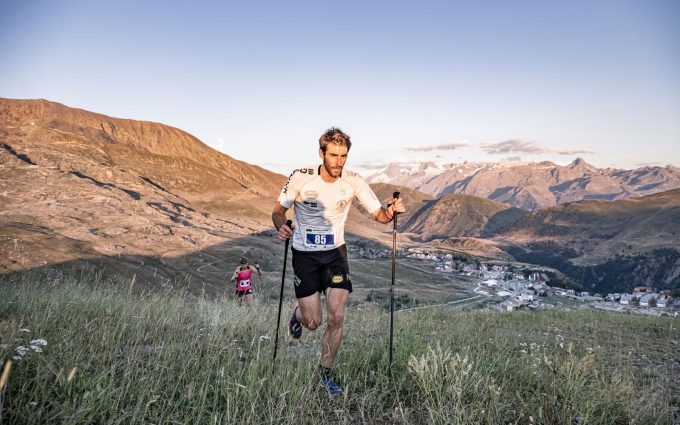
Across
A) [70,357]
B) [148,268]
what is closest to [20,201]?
[148,268]

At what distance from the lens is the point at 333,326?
17.9ft

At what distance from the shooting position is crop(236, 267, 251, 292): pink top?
1866cm

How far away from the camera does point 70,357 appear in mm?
4402

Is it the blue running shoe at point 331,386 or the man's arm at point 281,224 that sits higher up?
the man's arm at point 281,224

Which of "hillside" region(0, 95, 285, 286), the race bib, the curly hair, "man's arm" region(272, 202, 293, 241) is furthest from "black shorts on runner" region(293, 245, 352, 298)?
"hillside" region(0, 95, 285, 286)

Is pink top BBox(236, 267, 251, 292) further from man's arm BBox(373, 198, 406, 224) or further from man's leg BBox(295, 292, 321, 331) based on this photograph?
man's arm BBox(373, 198, 406, 224)

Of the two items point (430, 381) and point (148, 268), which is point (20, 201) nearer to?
point (148, 268)

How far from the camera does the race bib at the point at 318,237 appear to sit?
233 inches

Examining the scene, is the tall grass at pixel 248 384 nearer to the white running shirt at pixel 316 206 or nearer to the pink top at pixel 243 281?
the white running shirt at pixel 316 206

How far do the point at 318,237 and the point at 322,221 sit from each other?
245 mm

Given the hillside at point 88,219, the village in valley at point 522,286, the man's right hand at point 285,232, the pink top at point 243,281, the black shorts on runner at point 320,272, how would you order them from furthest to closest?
1. the village in valley at point 522,286
2. the hillside at point 88,219
3. the pink top at point 243,281
4. the black shorts on runner at point 320,272
5. the man's right hand at point 285,232

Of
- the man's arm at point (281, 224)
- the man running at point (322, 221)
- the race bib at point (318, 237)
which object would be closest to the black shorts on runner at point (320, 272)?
the man running at point (322, 221)

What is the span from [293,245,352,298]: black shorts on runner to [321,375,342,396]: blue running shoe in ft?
4.17

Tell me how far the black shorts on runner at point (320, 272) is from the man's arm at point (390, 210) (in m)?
0.87
